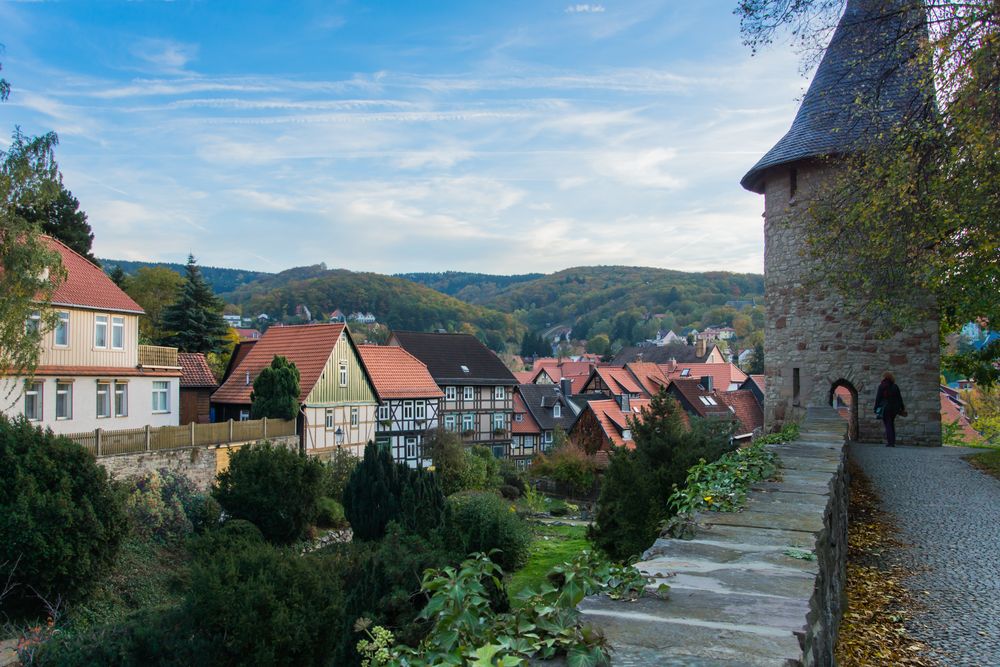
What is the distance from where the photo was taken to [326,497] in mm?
23438

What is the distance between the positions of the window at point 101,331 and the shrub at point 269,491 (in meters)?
7.02

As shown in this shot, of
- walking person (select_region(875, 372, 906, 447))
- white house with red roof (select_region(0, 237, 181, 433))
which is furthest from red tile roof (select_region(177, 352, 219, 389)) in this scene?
walking person (select_region(875, 372, 906, 447))

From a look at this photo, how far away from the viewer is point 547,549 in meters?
21.2

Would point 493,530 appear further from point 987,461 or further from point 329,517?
point 987,461

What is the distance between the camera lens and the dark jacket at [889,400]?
13414mm

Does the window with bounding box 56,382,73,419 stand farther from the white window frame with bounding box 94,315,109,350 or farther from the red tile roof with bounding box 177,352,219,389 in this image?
the red tile roof with bounding box 177,352,219,389

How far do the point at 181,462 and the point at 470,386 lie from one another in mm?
23412

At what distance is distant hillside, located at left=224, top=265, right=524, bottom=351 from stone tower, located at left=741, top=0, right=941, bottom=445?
3486 inches

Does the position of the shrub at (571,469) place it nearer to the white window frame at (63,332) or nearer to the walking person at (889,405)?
the white window frame at (63,332)

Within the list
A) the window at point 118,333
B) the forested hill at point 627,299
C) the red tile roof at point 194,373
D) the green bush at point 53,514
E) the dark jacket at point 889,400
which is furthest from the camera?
the forested hill at point 627,299

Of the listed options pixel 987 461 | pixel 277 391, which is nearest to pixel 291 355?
pixel 277 391

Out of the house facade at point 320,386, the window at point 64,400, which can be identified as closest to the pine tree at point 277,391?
the house facade at point 320,386

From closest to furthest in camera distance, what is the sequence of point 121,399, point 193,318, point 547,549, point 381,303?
point 547,549
point 121,399
point 193,318
point 381,303

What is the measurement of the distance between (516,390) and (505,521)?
96.6 feet
